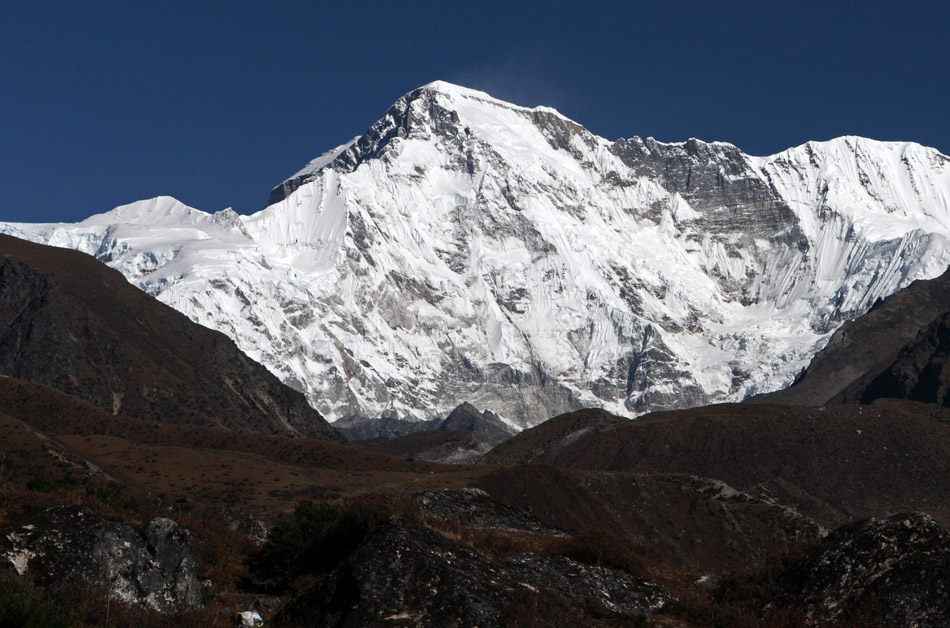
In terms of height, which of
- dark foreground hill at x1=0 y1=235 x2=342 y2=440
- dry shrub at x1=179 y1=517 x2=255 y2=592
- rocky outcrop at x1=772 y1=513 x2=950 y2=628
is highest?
dark foreground hill at x1=0 y1=235 x2=342 y2=440

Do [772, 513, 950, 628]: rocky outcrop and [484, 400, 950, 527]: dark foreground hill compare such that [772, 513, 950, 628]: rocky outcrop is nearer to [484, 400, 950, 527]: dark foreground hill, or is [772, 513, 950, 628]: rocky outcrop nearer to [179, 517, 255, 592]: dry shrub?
[179, 517, 255, 592]: dry shrub

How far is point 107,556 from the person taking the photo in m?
17.4

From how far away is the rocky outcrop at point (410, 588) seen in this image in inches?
613

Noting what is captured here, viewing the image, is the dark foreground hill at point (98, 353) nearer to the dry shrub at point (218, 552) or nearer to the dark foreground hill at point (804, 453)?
the dark foreground hill at point (804, 453)

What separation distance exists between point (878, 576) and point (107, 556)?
12.3 metres

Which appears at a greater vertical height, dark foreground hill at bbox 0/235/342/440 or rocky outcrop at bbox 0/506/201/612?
dark foreground hill at bbox 0/235/342/440

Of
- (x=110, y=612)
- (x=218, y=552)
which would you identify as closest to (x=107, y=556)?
(x=110, y=612)

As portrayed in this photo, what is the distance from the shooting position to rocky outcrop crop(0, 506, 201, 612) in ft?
54.7

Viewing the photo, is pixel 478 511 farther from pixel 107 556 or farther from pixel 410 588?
pixel 410 588

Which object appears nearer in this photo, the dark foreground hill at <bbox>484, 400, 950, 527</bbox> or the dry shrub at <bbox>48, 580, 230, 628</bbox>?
the dry shrub at <bbox>48, 580, 230, 628</bbox>

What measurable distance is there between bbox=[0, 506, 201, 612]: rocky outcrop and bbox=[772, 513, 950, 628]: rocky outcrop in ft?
33.4

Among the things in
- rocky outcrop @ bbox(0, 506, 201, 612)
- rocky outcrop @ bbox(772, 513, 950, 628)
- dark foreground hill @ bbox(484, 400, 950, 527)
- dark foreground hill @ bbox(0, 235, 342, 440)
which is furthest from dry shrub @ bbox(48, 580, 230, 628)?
dark foreground hill @ bbox(0, 235, 342, 440)

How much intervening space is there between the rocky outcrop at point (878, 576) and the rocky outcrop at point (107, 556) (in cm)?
1017

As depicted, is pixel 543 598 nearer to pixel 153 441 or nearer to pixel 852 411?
pixel 153 441
